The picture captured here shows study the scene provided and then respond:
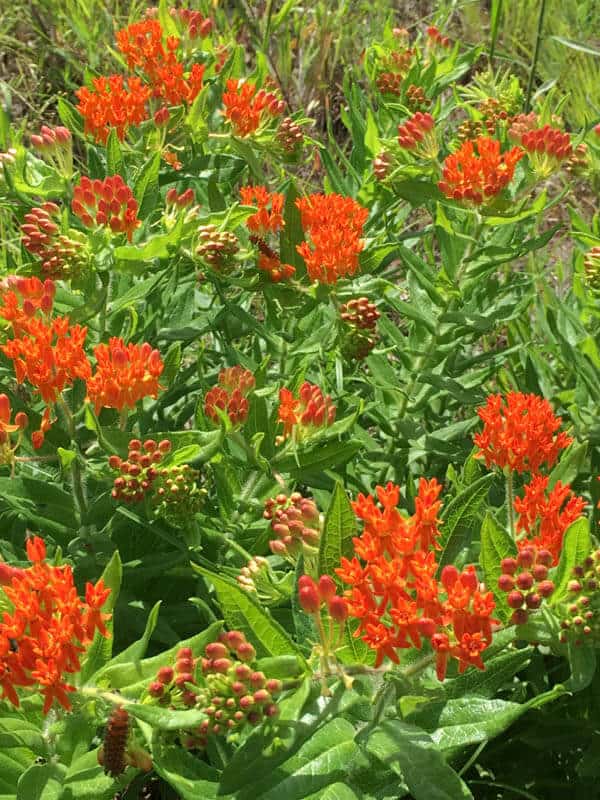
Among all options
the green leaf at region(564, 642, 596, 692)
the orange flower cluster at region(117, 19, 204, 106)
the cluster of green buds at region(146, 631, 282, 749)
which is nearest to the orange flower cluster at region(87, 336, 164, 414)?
the cluster of green buds at region(146, 631, 282, 749)

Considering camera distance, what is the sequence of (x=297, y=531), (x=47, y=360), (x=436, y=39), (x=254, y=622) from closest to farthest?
(x=254, y=622), (x=297, y=531), (x=47, y=360), (x=436, y=39)

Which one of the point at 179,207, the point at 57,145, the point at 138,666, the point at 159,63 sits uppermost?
the point at 159,63

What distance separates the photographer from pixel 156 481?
221 centimetres

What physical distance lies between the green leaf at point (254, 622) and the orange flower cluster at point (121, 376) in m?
0.57

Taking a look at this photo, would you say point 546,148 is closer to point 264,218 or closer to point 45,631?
point 264,218

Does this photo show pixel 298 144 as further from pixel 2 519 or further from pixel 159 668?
pixel 159 668

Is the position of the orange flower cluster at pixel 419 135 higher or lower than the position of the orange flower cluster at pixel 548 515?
higher

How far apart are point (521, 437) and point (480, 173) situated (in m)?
0.96

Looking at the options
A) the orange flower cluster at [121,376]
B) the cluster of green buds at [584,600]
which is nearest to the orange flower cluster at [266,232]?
the orange flower cluster at [121,376]

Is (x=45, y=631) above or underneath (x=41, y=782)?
above

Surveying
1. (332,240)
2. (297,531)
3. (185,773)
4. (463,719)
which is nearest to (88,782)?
(185,773)

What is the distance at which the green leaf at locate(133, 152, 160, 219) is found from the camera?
9.28ft

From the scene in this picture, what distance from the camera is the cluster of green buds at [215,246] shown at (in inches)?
106

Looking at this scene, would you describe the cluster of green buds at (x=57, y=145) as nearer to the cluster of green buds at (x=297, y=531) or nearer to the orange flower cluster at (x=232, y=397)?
the orange flower cluster at (x=232, y=397)
